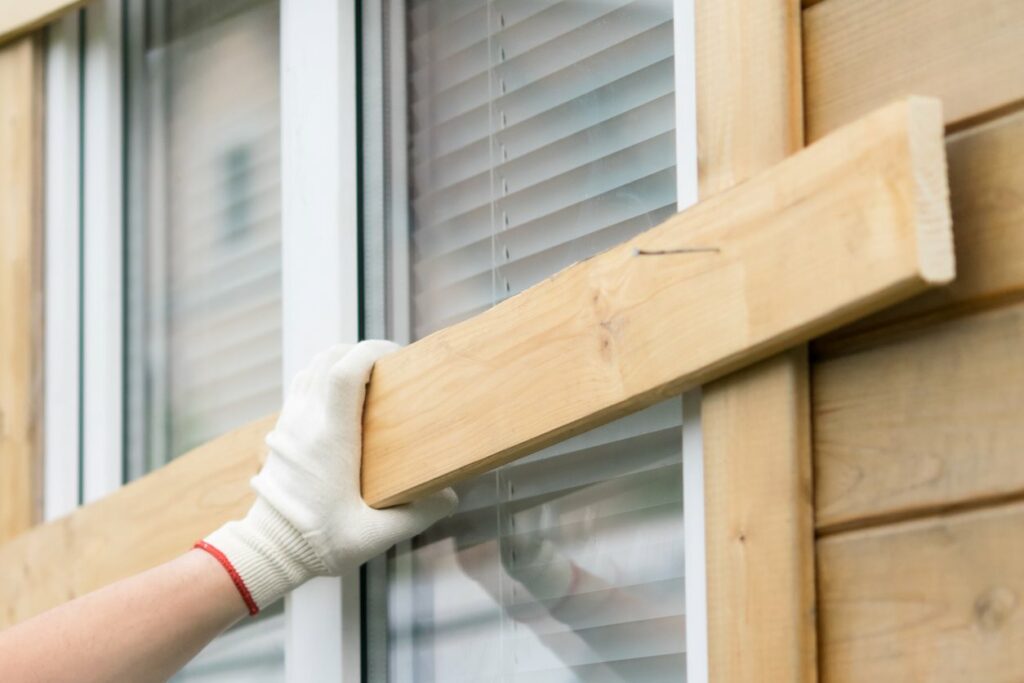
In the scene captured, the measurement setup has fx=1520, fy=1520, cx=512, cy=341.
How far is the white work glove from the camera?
55.7 inches

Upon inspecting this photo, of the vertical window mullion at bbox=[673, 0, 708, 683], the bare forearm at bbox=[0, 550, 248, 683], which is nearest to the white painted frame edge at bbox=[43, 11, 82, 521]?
the bare forearm at bbox=[0, 550, 248, 683]

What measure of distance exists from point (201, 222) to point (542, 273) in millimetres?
641

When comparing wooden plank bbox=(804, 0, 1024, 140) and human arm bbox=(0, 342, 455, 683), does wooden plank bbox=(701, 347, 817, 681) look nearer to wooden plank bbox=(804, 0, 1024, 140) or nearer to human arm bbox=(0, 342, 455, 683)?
wooden plank bbox=(804, 0, 1024, 140)

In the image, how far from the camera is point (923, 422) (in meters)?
1.06

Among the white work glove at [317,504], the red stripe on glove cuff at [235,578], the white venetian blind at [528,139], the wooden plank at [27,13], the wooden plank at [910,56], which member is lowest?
the red stripe on glove cuff at [235,578]

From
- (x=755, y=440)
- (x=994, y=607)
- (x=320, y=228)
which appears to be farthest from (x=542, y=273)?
(x=994, y=607)

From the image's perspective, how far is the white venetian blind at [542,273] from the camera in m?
1.35

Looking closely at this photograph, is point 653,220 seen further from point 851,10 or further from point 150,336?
point 150,336

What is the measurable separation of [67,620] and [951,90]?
928 mm

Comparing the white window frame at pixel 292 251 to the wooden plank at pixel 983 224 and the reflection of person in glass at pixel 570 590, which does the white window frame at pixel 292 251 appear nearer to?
the reflection of person in glass at pixel 570 590

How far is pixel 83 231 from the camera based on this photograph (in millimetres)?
2076

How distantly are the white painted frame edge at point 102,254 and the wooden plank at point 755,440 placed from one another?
107 centimetres

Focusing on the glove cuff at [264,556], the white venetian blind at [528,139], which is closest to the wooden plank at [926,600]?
the white venetian blind at [528,139]

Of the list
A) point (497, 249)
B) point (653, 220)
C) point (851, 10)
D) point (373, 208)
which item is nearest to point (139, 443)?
point (373, 208)
